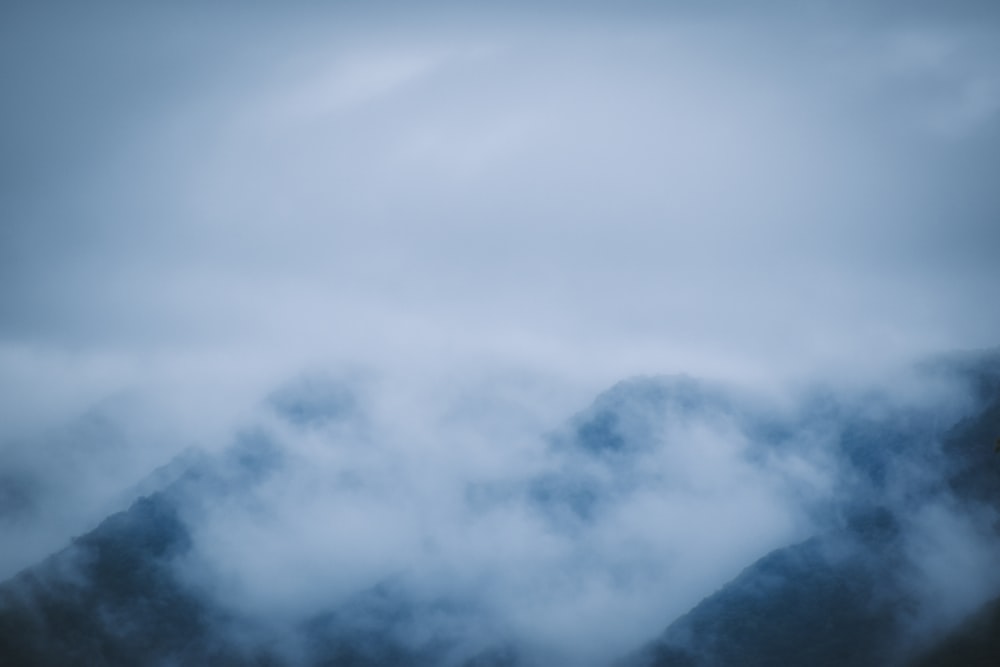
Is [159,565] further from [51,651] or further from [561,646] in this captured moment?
[561,646]

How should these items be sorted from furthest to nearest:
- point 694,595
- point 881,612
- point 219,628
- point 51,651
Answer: point 694,595 → point 219,628 → point 51,651 → point 881,612

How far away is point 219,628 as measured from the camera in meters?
141

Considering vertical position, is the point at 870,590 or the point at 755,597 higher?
the point at 755,597

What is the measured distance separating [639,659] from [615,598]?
5311cm

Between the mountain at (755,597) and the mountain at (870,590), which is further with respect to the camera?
the mountain at (755,597)

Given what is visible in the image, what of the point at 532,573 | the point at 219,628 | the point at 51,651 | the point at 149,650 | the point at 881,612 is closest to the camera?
the point at 881,612

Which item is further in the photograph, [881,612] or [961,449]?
[961,449]

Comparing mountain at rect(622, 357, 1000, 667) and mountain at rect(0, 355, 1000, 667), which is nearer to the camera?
mountain at rect(622, 357, 1000, 667)

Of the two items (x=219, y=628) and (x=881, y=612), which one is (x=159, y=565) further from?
(x=881, y=612)

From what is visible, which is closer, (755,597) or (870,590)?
(870,590)

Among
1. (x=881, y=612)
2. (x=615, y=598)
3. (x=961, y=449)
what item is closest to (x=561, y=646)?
(x=615, y=598)

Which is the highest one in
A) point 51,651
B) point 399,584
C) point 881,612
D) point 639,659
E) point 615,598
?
point 51,651

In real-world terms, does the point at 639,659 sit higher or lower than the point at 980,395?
lower

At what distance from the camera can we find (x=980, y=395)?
5733 inches
